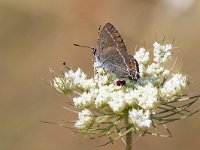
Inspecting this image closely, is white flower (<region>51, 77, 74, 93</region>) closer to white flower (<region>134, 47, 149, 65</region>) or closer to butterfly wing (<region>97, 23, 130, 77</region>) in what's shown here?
butterfly wing (<region>97, 23, 130, 77</region>)

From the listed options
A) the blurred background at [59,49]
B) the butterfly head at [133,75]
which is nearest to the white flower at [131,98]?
the butterfly head at [133,75]

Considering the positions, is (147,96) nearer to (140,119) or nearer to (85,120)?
(140,119)

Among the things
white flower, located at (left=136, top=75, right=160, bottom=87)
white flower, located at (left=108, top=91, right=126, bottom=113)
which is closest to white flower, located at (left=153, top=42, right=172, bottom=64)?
white flower, located at (left=136, top=75, right=160, bottom=87)

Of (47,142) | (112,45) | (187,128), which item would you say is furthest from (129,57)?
(47,142)

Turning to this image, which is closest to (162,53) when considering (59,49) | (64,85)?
(64,85)

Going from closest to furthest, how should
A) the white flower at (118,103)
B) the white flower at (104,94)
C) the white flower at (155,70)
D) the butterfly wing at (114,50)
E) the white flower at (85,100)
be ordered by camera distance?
the white flower at (118,103) → the white flower at (104,94) → the white flower at (85,100) → the butterfly wing at (114,50) → the white flower at (155,70)

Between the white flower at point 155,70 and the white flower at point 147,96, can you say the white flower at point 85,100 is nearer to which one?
the white flower at point 147,96
